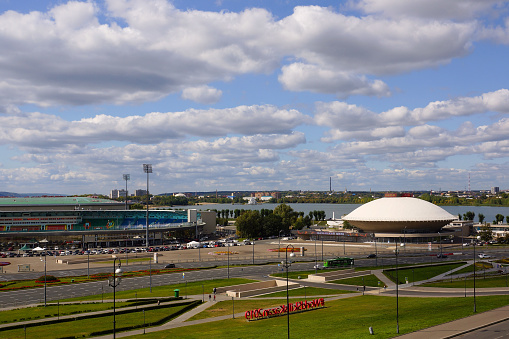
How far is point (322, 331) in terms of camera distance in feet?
134

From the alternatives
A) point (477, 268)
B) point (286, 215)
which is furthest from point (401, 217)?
point (477, 268)

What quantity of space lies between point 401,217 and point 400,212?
9.13 ft

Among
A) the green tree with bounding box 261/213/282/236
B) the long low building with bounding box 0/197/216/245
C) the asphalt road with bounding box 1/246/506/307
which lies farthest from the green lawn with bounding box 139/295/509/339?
the green tree with bounding box 261/213/282/236

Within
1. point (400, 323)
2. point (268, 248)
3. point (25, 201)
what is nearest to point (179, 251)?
point (268, 248)

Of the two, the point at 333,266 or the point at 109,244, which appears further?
the point at 109,244

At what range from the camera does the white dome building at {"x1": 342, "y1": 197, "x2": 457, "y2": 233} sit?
14300cm

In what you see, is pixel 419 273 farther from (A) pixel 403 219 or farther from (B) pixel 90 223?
(B) pixel 90 223

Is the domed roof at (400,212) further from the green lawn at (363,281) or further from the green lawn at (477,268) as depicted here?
the green lawn at (363,281)

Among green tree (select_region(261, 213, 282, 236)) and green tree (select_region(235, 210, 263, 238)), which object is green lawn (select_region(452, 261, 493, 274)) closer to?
green tree (select_region(235, 210, 263, 238))

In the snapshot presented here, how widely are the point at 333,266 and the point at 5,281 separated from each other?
61.1 meters

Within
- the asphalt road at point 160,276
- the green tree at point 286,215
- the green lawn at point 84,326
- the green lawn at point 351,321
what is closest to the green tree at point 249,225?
the green tree at point 286,215

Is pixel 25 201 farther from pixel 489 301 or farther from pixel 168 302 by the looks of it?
pixel 489 301

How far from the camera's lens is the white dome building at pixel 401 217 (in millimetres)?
143000

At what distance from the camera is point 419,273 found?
80.4m
